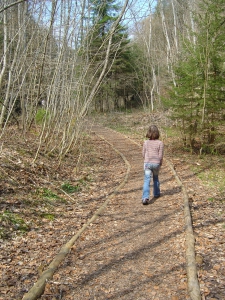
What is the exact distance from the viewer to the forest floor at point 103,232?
3664mm

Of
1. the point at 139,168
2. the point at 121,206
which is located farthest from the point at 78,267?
the point at 139,168

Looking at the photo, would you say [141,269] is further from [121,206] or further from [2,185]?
[2,185]

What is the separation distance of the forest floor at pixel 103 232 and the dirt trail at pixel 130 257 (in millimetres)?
13

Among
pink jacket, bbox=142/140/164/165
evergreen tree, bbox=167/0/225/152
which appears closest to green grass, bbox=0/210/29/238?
pink jacket, bbox=142/140/164/165

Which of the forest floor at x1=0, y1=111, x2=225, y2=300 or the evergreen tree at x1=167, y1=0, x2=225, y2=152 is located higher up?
the evergreen tree at x1=167, y1=0, x2=225, y2=152

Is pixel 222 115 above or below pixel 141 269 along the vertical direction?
above

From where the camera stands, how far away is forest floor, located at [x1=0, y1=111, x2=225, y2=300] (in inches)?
144

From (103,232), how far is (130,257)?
3.59 feet

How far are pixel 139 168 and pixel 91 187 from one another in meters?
2.71

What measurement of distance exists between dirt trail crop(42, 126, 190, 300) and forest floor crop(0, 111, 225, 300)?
0.01 meters

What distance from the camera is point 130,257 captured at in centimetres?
438

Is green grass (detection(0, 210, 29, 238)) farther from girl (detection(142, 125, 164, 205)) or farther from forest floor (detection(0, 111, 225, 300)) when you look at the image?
girl (detection(142, 125, 164, 205))

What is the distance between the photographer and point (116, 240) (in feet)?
16.4

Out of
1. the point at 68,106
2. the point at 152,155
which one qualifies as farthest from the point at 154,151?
the point at 68,106
